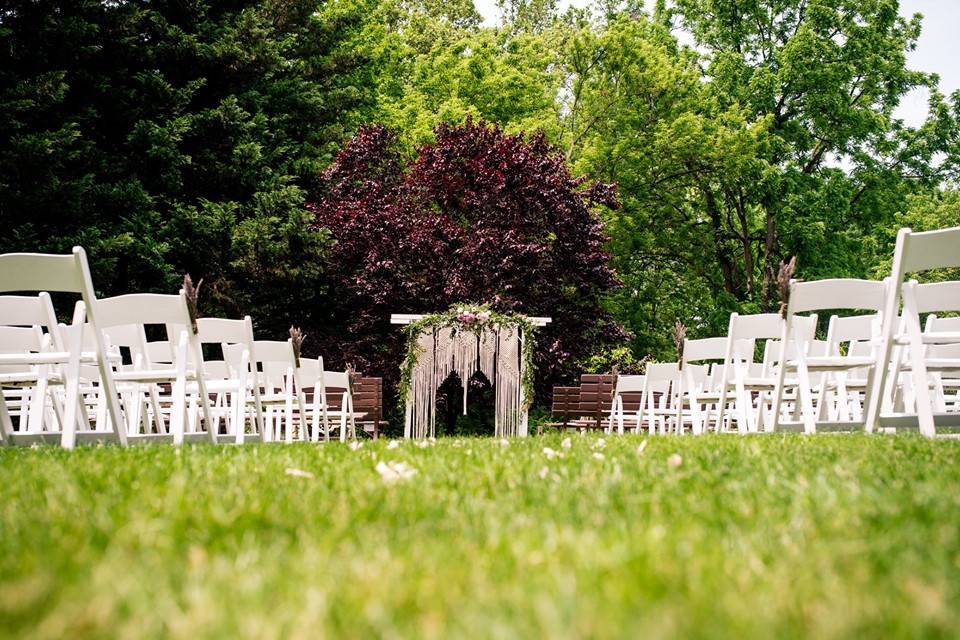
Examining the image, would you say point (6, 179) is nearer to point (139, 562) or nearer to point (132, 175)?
point (132, 175)

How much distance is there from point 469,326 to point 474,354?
52 centimetres

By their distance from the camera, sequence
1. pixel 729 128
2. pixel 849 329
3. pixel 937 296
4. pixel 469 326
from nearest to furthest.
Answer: pixel 937 296
pixel 849 329
pixel 469 326
pixel 729 128

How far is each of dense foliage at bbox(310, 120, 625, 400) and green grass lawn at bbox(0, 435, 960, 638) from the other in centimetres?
1705

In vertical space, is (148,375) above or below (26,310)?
below

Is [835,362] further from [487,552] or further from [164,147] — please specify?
[164,147]

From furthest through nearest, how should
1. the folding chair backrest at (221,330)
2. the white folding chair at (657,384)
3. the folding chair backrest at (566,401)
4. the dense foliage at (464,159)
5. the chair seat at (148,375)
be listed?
the dense foliage at (464,159) → the folding chair backrest at (566,401) → the white folding chair at (657,384) → the folding chair backrest at (221,330) → the chair seat at (148,375)

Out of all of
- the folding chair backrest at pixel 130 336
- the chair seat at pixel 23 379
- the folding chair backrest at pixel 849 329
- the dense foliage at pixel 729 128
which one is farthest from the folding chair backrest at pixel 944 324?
the dense foliage at pixel 729 128

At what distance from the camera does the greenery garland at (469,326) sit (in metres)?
16.4

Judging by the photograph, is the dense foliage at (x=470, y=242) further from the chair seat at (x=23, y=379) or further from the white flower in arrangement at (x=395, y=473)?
the white flower in arrangement at (x=395, y=473)

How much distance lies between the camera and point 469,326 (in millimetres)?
16641

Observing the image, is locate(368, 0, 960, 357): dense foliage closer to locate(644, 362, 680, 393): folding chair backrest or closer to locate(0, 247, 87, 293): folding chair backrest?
locate(644, 362, 680, 393): folding chair backrest

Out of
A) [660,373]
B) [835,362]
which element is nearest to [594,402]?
[660,373]

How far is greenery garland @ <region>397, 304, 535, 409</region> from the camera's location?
1636 cm

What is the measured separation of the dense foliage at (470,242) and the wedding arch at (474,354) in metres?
3.30
